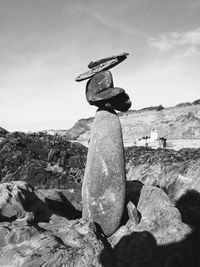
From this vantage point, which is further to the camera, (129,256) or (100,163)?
(100,163)

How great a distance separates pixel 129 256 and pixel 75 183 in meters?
6.13

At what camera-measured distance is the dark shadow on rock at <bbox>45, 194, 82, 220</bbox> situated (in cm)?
843

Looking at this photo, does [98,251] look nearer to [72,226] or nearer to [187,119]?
[72,226]

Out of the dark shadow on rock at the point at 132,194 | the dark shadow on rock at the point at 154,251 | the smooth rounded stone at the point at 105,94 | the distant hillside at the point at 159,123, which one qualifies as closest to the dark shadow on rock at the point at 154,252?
the dark shadow on rock at the point at 154,251

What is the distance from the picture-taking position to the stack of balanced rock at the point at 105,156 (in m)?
7.25

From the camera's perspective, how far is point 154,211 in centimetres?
708

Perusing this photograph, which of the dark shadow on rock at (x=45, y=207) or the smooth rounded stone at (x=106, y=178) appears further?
the dark shadow on rock at (x=45, y=207)

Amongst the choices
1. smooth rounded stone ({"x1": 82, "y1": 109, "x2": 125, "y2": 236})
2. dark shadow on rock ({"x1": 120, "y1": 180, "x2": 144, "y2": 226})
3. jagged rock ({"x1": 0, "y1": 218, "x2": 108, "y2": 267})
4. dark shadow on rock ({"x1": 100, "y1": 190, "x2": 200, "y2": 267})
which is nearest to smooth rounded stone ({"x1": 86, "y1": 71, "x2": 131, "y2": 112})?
smooth rounded stone ({"x1": 82, "y1": 109, "x2": 125, "y2": 236})

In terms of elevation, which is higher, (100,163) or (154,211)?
(100,163)

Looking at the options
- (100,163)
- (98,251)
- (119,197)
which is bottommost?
(98,251)

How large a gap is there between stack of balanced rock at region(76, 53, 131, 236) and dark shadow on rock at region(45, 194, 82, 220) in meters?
1.11

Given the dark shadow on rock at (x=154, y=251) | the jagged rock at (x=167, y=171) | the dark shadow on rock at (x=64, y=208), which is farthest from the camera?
the jagged rock at (x=167, y=171)

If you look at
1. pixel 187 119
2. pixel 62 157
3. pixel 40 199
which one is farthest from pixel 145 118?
pixel 40 199

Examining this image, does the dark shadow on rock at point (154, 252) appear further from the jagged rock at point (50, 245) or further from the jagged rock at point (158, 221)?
the jagged rock at point (50, 245)
